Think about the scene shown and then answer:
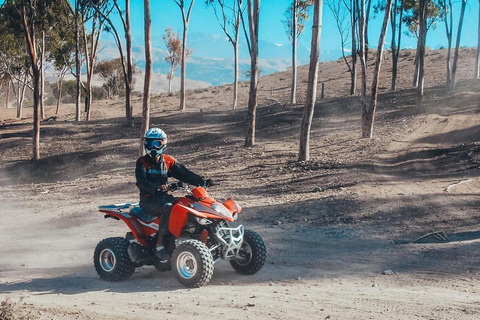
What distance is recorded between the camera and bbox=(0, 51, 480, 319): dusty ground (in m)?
6.30

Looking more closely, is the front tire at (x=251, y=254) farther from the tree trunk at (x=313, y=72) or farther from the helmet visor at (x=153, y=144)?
the tree trunk at (x=313, y=72)

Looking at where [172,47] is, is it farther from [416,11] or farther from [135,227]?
[135,227]

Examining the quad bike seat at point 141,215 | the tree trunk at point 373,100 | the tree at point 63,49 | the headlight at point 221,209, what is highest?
the tree at point 63,49

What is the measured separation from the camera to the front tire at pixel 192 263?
6.96m

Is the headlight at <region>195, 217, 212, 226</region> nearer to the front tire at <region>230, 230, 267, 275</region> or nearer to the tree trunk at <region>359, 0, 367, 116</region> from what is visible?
the front tire at <region>230, 230, 267, 275</region>

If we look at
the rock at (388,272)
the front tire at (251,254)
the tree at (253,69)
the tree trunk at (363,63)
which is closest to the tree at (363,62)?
the tree trunk at (363,63)

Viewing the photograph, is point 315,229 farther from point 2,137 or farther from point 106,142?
point 2,137

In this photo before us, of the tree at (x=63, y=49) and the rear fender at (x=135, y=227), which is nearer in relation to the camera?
the rear fender at (x=135, y=227)

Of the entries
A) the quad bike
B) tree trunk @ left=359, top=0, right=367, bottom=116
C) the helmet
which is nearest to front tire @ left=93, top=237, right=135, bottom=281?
the quad bike

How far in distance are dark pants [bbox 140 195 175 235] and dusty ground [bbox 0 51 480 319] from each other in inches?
30.9

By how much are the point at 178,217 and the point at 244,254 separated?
1116 millimetres

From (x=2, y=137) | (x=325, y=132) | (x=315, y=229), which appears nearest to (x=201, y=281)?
(x=315, y=229)

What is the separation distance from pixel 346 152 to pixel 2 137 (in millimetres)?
22081

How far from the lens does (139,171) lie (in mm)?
7535
